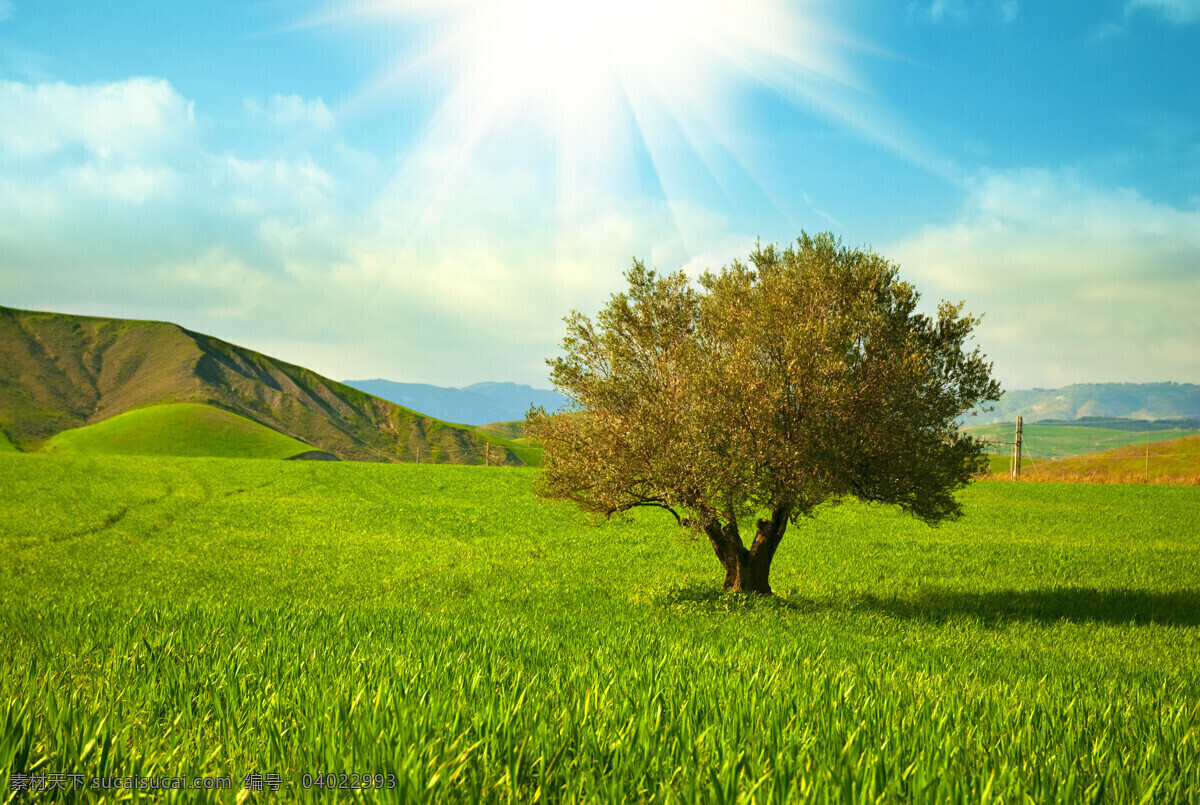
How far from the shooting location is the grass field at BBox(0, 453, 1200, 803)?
114 inches

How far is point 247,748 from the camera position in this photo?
3191 millimetres

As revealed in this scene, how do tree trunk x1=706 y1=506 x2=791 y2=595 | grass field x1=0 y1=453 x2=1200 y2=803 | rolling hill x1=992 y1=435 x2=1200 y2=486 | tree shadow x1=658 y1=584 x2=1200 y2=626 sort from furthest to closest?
rolling hill x1=992 y1=435 x2=1200 y2=486, tree trunk x1=706 y1=506 x2=791 y2=595, tree shadow x1=658 y1=584 x2=1200 y2=626, grass field x1=0 y1=453 x2=1200 y2=803

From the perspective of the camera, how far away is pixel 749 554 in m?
19.1

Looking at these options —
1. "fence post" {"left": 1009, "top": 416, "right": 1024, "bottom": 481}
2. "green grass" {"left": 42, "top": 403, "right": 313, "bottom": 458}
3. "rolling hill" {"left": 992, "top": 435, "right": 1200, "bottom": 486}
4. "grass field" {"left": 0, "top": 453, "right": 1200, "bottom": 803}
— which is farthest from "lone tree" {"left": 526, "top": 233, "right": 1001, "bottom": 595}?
"green grass" {"left": 42, "top": 403, "right": 313, "bottom": 458}

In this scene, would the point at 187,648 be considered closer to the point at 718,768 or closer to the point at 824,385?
the point at 718,768

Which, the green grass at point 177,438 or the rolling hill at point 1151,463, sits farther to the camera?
the green grass at point 177,438

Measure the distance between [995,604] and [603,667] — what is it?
1911 centimetres

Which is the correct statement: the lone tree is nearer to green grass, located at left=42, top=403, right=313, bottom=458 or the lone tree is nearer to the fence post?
the fence post

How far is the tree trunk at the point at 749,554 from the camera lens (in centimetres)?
1884

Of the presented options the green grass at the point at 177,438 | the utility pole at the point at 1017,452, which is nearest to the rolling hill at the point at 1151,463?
the utility pole at the point at 1017,452

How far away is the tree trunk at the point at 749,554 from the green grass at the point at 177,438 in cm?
14751

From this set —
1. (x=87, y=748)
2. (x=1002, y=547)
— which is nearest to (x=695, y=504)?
(x=87, y=748)

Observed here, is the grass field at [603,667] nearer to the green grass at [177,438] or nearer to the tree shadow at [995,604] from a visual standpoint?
the tree shadow at [995,604]

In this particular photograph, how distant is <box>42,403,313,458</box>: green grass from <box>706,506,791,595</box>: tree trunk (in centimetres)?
14751
